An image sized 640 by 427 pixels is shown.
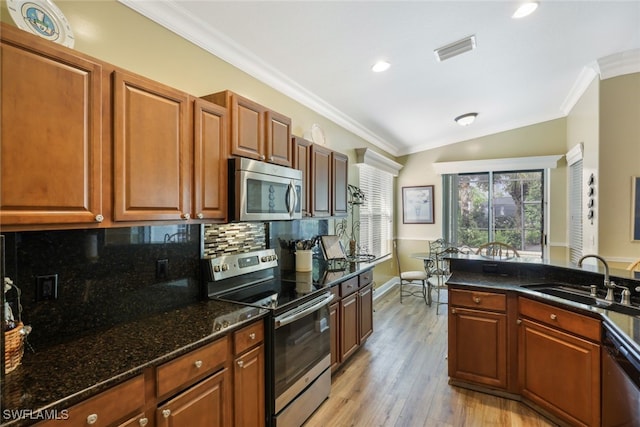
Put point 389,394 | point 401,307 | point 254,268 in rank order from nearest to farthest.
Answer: point 254,268, point 389,394, point 401,307

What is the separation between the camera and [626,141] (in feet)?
11.8

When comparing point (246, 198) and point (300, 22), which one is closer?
point (246, 198)

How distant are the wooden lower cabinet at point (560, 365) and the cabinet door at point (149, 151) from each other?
253 cm

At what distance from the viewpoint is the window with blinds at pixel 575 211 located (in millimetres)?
4523

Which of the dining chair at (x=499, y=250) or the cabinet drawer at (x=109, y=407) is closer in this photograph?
the cabinet drawer at (x=109, y=407)

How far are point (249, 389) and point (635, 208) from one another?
14.6 ft

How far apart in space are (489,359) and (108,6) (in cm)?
355

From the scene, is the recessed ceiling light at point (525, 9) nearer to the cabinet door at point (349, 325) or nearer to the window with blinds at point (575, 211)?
the cabinet door at point (349, 325)

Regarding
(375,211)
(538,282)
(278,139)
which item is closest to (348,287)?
(278,139)

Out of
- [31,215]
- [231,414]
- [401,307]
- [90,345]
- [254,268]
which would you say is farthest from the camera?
[401,307]

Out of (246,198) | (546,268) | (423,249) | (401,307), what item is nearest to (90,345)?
(246,198)

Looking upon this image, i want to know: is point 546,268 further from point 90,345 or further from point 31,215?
point 31,215

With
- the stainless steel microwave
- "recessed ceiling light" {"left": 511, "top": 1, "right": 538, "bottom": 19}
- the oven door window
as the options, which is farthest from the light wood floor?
"recessed ceiling light" {"left": 511, "top": 1, "right": 538, "bottom": 19}

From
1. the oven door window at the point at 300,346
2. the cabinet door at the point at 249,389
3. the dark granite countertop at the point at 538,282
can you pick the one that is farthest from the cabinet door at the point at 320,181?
the cabinet door at the point at 249,389
